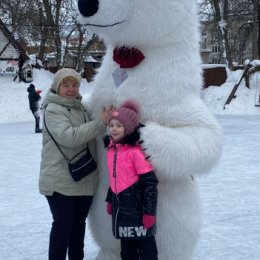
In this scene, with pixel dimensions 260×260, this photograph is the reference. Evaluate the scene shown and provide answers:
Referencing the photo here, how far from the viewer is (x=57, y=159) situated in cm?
280

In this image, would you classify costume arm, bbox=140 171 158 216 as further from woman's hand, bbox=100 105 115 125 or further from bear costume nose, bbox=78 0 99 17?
bear costume nose, bbox=78 0 99 17

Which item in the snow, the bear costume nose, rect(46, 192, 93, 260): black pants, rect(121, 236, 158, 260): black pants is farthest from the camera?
the snow

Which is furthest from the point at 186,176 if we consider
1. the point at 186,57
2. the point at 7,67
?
the point at 7,67

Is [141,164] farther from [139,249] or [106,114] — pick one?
[139,249]

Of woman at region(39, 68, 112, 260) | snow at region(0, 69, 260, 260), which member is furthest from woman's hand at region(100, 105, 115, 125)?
snow at region(0, 69, 260, 260)

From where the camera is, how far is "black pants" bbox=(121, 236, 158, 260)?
2.58 metres

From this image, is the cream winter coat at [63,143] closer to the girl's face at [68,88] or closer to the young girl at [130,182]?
the girl's face at [68,88]

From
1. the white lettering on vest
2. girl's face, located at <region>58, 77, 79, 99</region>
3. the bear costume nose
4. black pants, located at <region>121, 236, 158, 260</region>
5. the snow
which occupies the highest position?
the bear costume nose

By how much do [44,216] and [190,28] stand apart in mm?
2779

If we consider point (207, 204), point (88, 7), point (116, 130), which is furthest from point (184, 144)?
point (207, 204)

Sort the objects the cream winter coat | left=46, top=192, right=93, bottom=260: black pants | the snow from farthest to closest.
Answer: the snow, left=46, top=192, right=93, bottom=260: black pants, the cream winter coat

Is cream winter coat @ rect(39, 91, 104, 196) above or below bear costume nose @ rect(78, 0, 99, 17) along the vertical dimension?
below

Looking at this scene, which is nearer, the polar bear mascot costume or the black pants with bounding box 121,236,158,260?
the polar bear mascot costume

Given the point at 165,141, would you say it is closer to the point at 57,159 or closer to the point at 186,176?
the point at 186,176
